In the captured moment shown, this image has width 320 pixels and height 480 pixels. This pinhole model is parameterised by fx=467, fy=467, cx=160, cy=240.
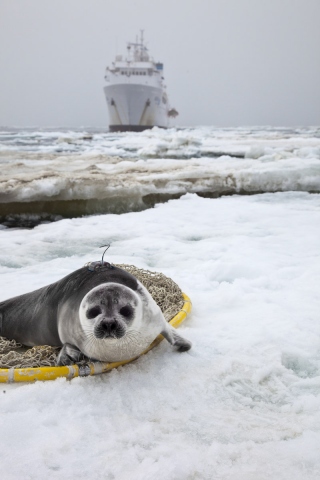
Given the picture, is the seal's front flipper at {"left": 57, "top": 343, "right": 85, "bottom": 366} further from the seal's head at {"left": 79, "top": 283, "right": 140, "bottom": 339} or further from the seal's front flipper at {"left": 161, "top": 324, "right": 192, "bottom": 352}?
the seal's front flipper at {"left": 161, "top": 324, "right": 192, "bottom": 352}

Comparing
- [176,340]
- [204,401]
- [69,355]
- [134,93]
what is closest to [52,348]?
[69,355]

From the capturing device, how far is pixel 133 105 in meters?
42.8

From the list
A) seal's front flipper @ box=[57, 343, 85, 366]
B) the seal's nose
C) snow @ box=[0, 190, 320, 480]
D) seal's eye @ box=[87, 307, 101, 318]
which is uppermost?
seal's eye @ box=[87, 307, 101, 318]

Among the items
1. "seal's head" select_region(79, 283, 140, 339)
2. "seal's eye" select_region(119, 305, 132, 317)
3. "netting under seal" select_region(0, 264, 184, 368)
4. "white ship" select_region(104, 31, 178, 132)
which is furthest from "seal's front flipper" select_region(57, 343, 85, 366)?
"white ship" select_region(104, 31, 178, 132)

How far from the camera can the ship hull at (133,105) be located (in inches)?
1663

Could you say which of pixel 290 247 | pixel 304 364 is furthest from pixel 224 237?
pixel 304 364

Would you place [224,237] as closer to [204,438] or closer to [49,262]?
[49,262]

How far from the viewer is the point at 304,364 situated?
2236 millimetres

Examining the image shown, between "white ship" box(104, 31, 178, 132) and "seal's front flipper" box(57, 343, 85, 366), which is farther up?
"white ship" box(104, 31, 178, 132)

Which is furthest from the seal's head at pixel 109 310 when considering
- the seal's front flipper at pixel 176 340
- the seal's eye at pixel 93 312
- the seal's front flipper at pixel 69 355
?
the seal's front flipper at pixel 176 340

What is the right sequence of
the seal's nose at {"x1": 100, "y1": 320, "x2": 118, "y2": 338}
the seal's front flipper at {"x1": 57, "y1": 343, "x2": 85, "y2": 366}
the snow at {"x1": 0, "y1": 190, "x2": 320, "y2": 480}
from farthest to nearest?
the seal's front flipper at {"x1": 57, "y1": 343, "x2": 85, "y2": 366} → the seal's nose at {"x1": 100, "y1": 320, "x2": 118, "y2": 338} → the snow at {"x1": 0, "y1": 190, "x2": 320, "y2": 480}

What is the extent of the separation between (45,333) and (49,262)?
79.8 inches

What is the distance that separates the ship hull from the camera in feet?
139

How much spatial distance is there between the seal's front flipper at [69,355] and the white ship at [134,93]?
4215cm
